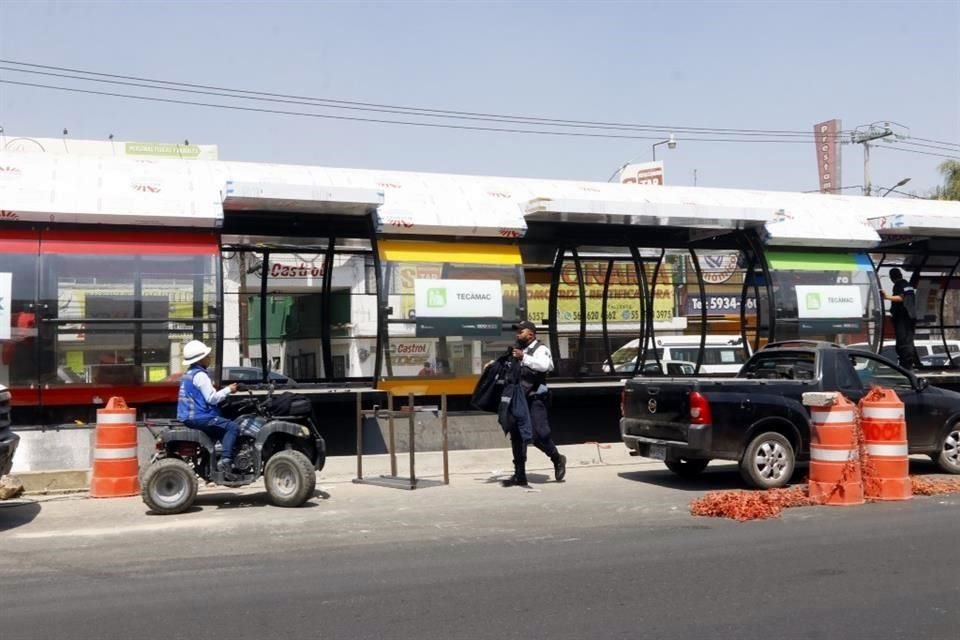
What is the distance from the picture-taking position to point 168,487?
10461mm

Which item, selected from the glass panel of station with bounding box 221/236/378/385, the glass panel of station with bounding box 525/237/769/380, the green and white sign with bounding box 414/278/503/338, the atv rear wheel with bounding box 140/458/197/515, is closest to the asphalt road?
the atv rear wheel with bounding box 140/458/197/515

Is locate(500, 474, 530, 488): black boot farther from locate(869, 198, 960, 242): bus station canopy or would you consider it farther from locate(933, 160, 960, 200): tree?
locate(933, 160, 960, 200): tree

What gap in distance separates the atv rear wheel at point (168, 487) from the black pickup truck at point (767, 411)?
533 centimetres

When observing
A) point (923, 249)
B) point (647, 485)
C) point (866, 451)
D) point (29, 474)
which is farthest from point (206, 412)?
point (923, 249)

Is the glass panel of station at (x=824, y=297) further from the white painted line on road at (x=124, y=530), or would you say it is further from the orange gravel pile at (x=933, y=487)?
the white painted line on road at (x=124, y=530)

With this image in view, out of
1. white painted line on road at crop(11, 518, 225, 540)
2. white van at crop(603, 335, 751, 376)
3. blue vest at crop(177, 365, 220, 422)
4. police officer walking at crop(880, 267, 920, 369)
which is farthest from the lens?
police officer walking at crop(880, 267, 920, 369)

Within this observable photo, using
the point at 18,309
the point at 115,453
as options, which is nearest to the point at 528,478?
the point at 115,453

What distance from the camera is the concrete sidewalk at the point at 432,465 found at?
12.0 metres

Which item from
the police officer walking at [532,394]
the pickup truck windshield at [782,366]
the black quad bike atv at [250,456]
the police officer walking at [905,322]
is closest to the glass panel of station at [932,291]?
the police officer walking at [905,322]

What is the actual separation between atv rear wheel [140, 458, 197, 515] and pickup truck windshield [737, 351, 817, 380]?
7130mm

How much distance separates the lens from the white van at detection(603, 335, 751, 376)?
1798cm

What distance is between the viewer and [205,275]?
44.4 feet

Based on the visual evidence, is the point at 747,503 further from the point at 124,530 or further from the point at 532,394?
the point at 124,530

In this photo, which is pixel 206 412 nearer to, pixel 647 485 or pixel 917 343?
pixel 647 485
